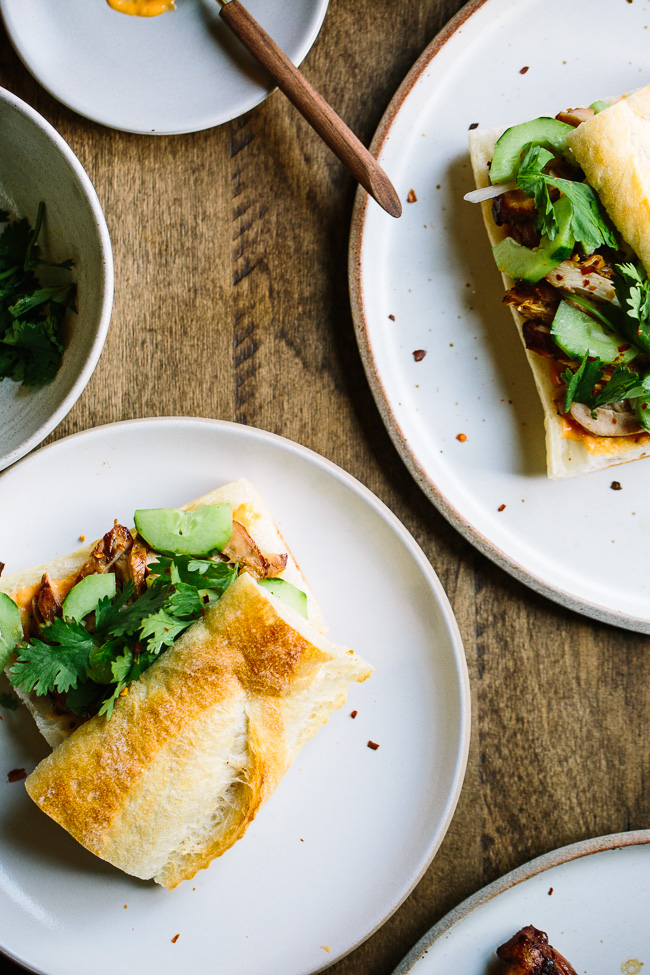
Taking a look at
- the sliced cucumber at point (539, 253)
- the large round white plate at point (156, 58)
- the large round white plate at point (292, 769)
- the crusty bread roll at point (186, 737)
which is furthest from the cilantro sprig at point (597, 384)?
the large round white plate at point (156, 58)

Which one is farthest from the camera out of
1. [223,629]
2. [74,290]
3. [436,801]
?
[436,801]

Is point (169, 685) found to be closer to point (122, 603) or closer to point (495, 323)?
point (122, 603)

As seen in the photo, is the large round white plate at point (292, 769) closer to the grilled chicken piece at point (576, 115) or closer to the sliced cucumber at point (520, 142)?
the sliced cucumber at point (520, 142)

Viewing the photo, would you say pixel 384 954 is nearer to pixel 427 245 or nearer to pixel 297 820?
pixel 297 820

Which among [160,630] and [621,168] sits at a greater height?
[160,630]

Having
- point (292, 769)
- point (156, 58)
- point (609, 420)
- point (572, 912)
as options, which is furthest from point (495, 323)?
point (572, 912)

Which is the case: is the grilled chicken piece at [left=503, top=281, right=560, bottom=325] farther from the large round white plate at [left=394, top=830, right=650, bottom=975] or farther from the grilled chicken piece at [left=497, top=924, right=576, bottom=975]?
the grilled chicken piece at [left=497, top=924, right=576, bottom=975]

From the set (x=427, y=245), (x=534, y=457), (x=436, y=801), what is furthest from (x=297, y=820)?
(x=427, y=245)
